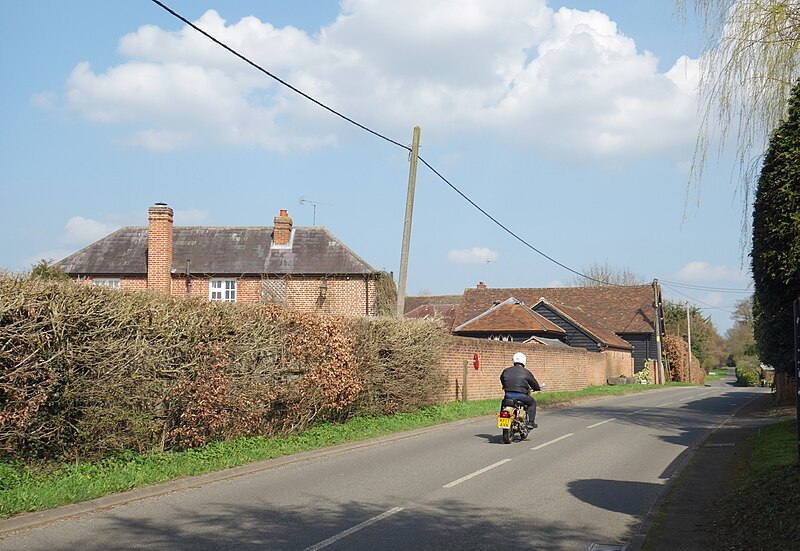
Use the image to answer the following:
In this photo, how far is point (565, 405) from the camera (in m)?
31.0

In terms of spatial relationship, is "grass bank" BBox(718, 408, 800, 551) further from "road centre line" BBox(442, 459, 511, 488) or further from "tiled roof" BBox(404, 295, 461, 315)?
"tiled roof" BBox(404, 295, 461, 315)

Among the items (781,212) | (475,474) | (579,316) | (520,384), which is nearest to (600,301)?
(579,316)

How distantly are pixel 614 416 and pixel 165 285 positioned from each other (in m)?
20.5

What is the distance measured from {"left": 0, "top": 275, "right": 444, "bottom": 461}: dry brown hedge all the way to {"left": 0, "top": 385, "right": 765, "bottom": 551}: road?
1370 millimetres

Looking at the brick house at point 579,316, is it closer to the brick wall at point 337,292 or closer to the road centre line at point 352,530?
the brick wall at point 337,292

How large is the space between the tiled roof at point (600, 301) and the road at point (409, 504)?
157 feet

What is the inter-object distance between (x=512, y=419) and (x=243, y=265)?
22777 millimetres

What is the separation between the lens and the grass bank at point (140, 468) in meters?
8.91

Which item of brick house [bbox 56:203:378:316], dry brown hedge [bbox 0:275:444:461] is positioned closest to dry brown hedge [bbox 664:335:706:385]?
brick house [bbox 56:203:378:316]

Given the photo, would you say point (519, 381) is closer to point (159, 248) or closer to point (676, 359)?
point (159, 248)

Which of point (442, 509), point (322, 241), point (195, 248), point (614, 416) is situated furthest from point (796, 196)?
point (195, 248)

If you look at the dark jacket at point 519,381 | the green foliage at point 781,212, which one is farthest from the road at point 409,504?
the green foliage at point 781,212

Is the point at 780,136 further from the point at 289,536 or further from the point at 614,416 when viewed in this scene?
the point at 614,416

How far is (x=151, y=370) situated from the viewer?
11.5m
